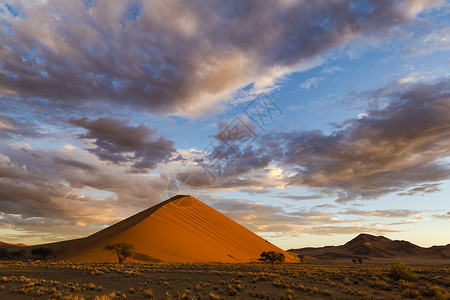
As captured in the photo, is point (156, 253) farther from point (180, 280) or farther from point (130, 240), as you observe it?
point (180, 280)

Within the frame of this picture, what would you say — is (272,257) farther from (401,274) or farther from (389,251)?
(389,251)

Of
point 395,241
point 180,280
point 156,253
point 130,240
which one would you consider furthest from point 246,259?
point 395,241

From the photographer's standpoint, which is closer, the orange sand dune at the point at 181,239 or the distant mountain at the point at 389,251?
the orange sand dune at the point at 181,239

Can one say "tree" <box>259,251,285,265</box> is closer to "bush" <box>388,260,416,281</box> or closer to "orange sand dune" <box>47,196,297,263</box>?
"orange sand dune" <box>47,196,297,263</box>

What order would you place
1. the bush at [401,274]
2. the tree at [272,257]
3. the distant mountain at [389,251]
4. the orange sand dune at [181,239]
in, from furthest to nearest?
the distant mountain at [389,251]
the tree at [272,257]
the orange sand dune at [181,239]
the bush at [401,274]

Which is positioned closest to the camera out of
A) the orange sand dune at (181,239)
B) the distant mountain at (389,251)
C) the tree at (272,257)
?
the orange sand dune at (181,239)

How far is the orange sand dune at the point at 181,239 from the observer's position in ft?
159

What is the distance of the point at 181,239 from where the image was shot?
57156mm

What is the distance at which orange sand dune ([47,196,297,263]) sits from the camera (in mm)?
48469

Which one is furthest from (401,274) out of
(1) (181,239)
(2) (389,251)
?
(2) (389,251)

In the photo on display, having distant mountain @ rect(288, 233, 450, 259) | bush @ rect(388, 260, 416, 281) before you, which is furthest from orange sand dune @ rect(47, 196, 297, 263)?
distant mountain @ rect(288, 233, 450, 259)

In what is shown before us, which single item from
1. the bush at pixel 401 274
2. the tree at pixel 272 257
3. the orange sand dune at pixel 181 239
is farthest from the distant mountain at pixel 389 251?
the bush at pixel 401 274

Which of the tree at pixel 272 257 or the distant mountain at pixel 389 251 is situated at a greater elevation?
the distant mountain at pixel 389 251

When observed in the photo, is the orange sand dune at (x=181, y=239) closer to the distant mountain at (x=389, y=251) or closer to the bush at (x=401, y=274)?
the bush at (x=401, y=274)
